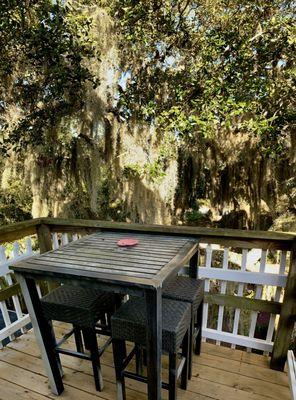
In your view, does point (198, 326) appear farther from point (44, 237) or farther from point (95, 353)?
point (44, 237)

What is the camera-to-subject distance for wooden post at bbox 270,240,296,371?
1.61 metres

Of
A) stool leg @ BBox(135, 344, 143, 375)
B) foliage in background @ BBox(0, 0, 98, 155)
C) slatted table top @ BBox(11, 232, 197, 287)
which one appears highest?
foliage in background @ BBox(0, 0, 98, 155)

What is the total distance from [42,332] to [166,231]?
3.25 ft

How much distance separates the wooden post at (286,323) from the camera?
5.27ft

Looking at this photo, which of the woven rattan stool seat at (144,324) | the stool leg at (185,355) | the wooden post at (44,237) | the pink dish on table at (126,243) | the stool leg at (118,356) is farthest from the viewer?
the wooden post at (44,237)

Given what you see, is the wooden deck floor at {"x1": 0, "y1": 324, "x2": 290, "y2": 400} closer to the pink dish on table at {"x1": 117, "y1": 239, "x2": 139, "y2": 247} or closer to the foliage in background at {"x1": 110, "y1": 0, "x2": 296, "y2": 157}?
the pink dish on table at {"x1": 117, "y1": 239, "x2": 139, "y2": 247}

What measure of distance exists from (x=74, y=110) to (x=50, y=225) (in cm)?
201

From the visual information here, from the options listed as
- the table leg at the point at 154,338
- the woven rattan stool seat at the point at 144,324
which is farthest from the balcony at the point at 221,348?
the woven rattan stool seat at the point at 144,324

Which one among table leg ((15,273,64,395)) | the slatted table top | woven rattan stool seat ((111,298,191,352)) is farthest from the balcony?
woven rattan stool seat ((111,298,191,352))

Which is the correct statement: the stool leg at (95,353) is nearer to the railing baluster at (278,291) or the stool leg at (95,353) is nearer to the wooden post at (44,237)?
the wooden post at (44,237)

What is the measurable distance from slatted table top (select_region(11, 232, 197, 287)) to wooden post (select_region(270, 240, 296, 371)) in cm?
63

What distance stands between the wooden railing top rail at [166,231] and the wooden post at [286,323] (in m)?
0.12

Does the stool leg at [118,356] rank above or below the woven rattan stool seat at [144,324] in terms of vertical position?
below

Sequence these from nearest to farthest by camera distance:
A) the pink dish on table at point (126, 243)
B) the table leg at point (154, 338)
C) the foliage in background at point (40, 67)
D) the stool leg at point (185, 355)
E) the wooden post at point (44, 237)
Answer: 1. the table leg at point (154, 338)
2. the stool leg at point (185, 355)
3. the pink dish on table at point (126, 243)
4. the wooden post at point (44, 237)
5. the foliage in background at point (40, 67)
